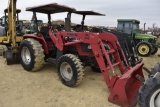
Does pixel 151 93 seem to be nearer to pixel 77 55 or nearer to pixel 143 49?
pixel 77 55

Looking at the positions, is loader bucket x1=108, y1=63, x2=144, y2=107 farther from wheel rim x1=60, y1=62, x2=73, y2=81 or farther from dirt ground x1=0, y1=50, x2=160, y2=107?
wheel rim x1=60, y1=62, x2=73, y2=81

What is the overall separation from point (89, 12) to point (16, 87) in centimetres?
372

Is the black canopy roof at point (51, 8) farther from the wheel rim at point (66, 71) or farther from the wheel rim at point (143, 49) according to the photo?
the wheel rim at point (143, 49)

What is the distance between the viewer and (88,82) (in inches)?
229

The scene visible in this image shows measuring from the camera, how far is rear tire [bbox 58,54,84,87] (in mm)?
5223

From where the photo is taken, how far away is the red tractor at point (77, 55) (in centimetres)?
455

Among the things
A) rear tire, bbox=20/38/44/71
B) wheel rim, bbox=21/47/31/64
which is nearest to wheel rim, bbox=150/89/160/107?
rear tire, bbox=20/38/44/71

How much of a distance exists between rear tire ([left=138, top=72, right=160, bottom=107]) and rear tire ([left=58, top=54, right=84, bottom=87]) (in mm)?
1969

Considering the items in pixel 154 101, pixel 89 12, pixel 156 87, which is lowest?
pixel 154 101

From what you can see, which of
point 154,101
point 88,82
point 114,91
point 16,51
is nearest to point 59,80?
point 88,82

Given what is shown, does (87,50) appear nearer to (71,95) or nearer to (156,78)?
(71,95)

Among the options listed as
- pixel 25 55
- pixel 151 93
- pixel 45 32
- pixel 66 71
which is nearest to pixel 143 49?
pixel 45 32

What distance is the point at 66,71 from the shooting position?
566 cm

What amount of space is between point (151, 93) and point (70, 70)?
2.54 metres
